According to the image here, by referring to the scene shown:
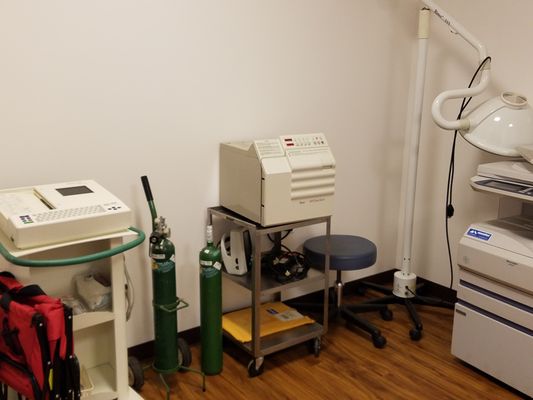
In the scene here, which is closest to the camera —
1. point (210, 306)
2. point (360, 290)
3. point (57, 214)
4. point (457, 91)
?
point (57, 214)

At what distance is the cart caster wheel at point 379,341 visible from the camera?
284 cm

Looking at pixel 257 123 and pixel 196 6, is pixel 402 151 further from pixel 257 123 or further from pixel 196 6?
pixel 196 6

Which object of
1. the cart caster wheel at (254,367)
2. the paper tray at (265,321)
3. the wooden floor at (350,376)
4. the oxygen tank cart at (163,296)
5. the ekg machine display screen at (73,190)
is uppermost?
the ekg machine display screen at (73,190)

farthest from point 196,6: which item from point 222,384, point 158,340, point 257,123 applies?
point 222,384

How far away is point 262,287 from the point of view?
2.60 metres

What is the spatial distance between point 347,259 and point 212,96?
108 centimetres

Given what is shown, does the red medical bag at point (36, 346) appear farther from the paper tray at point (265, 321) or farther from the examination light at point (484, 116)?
→ the examination light at point (484, 116)

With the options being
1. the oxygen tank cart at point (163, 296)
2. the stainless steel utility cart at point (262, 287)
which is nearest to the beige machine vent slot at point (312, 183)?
the stainless steel utility cart at point (262, 287)

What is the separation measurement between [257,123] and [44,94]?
1.08 m

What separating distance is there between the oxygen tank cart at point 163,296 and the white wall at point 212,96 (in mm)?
228

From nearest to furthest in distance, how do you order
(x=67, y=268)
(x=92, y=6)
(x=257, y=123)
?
(x=67, y=268)
(x=92, y=6)
(x=257, y=123)

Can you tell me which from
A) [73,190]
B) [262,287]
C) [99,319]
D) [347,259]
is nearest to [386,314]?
[347,259]

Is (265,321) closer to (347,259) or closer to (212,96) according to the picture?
(347,259)

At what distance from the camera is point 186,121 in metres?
2.58
